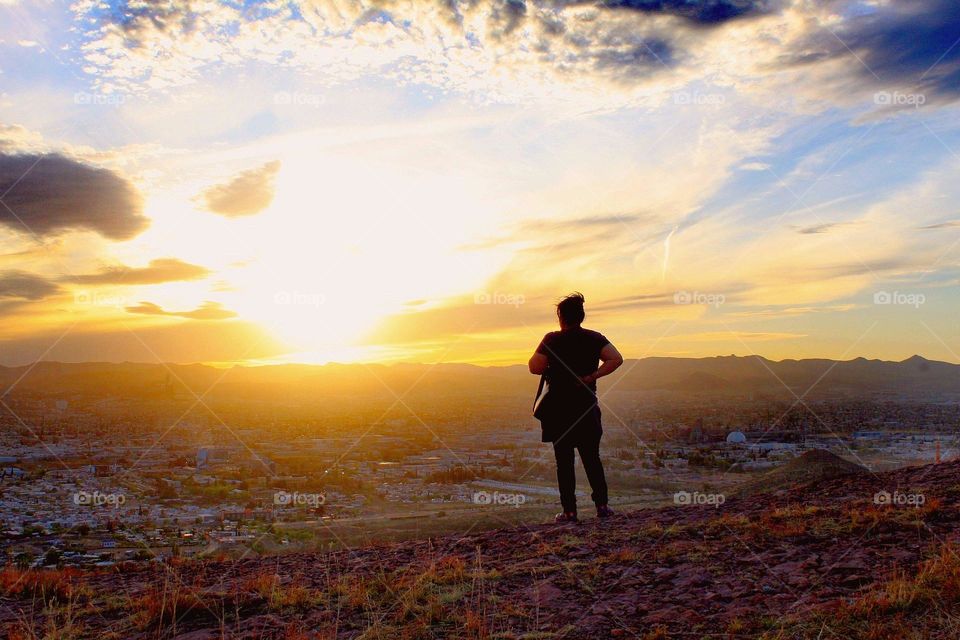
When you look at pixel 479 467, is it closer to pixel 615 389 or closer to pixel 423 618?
pixel 423 618

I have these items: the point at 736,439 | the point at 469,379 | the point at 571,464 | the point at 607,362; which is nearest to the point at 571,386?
the point at 607,362

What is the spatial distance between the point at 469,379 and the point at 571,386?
5141 inches

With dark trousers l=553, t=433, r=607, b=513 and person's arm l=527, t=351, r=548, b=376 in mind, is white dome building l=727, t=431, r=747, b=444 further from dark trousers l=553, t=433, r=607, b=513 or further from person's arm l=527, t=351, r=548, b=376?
person's arm l=527, t=351, r=548, b=376

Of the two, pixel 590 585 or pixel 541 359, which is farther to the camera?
pixel 541 359

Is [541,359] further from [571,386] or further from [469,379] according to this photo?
[469,379]

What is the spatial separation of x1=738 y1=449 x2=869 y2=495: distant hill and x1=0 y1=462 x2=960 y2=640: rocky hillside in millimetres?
2284

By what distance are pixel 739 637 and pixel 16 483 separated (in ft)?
75.6

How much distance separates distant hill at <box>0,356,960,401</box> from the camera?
9212cm

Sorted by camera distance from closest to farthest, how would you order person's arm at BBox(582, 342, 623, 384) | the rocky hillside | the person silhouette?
the rocky hillside < person's arm at BBox(582, 342, 623, 384) < the person silhouette

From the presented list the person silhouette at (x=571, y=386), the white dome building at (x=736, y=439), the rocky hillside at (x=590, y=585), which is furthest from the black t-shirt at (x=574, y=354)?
the white dome building at (x=736, y=439)

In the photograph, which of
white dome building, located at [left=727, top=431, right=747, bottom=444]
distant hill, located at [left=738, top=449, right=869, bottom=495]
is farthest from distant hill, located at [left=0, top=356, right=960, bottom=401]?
distant hill, located at [left=738, top=449, right=869, bottom=495]

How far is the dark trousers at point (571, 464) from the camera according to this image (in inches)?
310

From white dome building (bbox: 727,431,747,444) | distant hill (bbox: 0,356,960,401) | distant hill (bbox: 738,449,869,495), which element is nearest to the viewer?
distant hill (bbox: 738,449,869,495)

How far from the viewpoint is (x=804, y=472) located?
1074 centimetres
